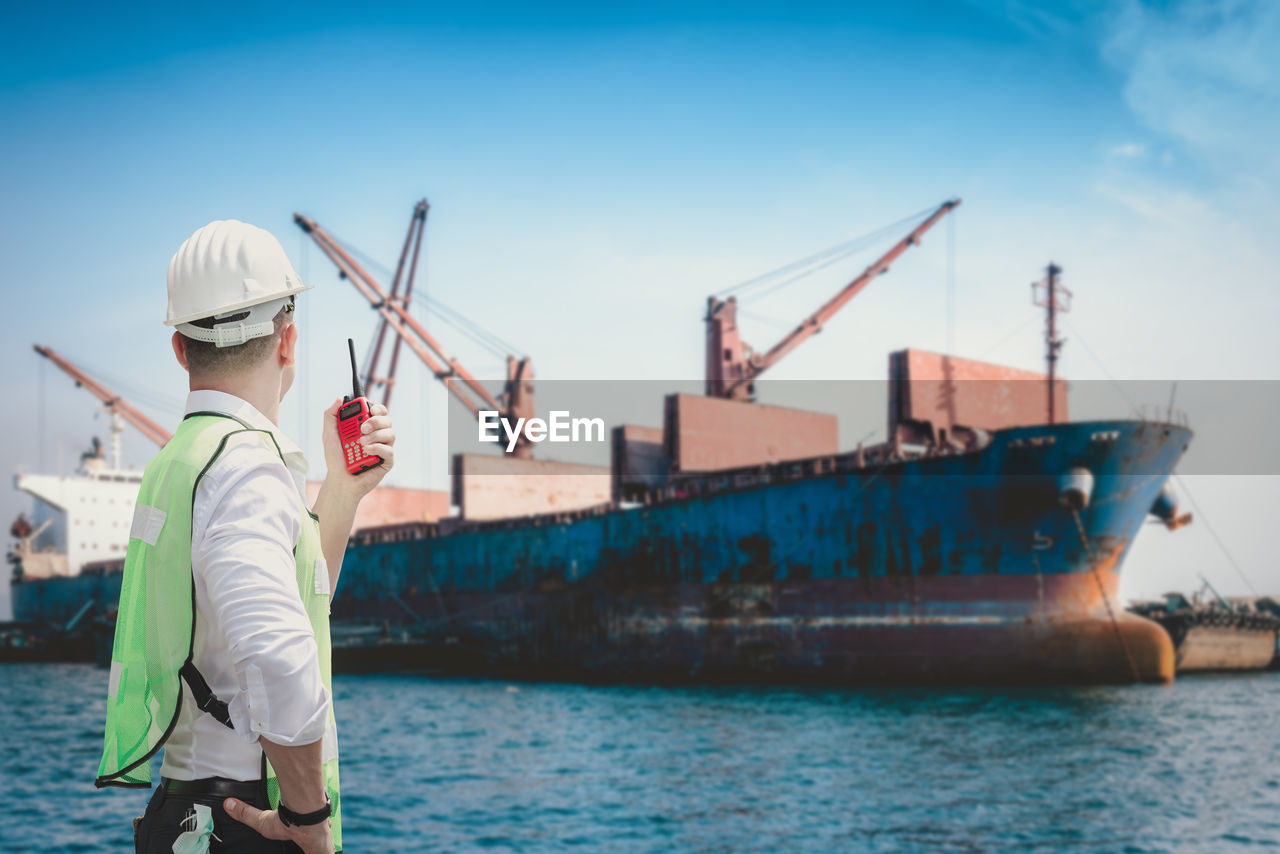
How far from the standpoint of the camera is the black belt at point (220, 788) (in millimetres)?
1678

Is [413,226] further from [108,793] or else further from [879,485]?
[108,793]

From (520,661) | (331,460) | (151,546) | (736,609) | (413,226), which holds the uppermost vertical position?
(413,226)

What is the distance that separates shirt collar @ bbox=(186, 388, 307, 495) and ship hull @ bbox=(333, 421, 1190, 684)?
876 inches

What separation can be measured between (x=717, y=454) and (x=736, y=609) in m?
7.09

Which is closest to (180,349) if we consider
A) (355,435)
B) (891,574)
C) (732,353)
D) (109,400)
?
(355,435)

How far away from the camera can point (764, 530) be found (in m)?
25.6

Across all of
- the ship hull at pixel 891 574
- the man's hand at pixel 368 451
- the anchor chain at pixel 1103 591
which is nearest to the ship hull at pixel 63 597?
the ship hull at pixel 891 574

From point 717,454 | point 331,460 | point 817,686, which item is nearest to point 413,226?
point 717,454

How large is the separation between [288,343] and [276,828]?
819 millimetres

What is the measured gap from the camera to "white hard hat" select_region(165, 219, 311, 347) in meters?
1.76

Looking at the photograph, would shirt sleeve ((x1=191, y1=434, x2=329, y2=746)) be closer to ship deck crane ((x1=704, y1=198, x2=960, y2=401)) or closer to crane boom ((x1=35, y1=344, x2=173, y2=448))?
ship deck crane ((x1=704, y1=198, x2=960, y2=401))

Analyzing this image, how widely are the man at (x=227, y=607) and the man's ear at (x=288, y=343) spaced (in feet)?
0.09

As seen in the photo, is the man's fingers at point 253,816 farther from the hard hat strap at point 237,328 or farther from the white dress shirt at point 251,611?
the hard hat strap at point 237,328

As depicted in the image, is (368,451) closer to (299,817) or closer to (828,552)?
(299,817)
